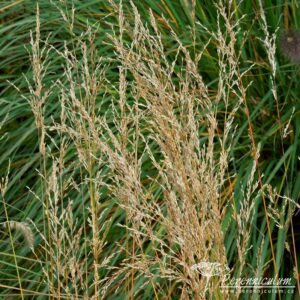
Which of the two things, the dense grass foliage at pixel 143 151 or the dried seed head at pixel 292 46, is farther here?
the dried seed head at pixel 292 46

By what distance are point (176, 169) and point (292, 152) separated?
1.34 meters

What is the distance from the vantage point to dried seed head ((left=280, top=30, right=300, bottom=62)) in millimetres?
2926

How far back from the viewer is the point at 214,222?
1.66 meters

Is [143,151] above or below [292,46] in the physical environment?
below

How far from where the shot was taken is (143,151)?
2.67 meters

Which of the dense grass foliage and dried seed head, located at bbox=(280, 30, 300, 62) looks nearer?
the dense grass foliage

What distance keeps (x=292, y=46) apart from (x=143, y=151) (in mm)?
788

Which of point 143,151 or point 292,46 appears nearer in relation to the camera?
point 143,151

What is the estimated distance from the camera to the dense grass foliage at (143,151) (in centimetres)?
191

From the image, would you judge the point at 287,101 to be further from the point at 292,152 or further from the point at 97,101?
the point at 97,101

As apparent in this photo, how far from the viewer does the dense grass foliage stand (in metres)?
1.91

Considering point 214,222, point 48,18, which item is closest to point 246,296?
point 214,222

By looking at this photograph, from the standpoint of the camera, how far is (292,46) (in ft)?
9.70

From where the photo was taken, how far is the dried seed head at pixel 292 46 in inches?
115
